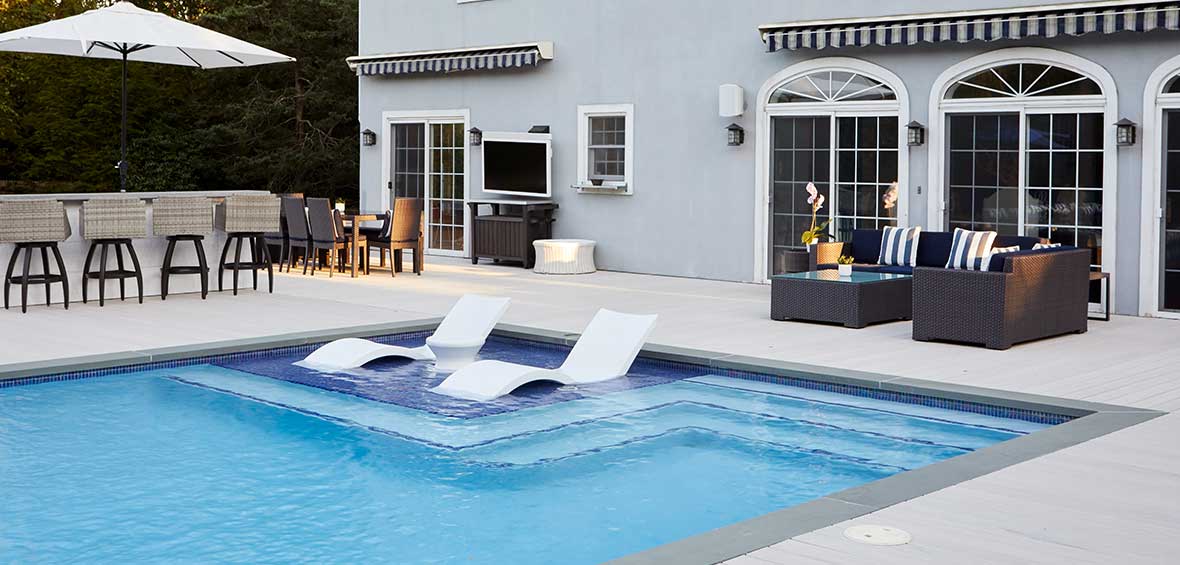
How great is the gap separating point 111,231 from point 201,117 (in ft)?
58.5

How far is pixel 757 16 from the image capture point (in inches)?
535

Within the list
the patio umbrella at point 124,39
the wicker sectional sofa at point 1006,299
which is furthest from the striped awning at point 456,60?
the wicker sectional sofa at point 1006,299

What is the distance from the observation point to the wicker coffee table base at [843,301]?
1023cm

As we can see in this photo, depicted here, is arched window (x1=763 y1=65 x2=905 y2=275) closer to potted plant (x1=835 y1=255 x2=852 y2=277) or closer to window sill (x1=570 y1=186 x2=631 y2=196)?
potted plant (x1=835 y1=255 x2=852 y2=277)

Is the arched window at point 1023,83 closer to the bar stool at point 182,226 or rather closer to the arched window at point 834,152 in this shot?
the arched window at point 834,152

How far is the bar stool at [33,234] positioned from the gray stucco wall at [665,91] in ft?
20.8

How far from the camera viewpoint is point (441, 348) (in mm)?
8938

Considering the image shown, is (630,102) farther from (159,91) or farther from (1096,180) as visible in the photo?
(159,91)

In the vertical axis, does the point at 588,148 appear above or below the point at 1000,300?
above

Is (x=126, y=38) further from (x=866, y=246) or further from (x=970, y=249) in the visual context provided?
(x=970, y=249)

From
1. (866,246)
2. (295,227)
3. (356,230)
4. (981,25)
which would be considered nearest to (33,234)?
(356,230)

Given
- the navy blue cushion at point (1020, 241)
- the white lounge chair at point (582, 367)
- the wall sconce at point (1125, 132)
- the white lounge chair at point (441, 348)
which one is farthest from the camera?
the wall sconce at point (1125, 132)

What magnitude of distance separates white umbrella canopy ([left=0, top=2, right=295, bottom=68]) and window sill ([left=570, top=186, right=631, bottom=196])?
3.84 m

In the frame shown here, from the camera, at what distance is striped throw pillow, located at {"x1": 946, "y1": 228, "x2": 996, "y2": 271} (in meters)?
10.7
